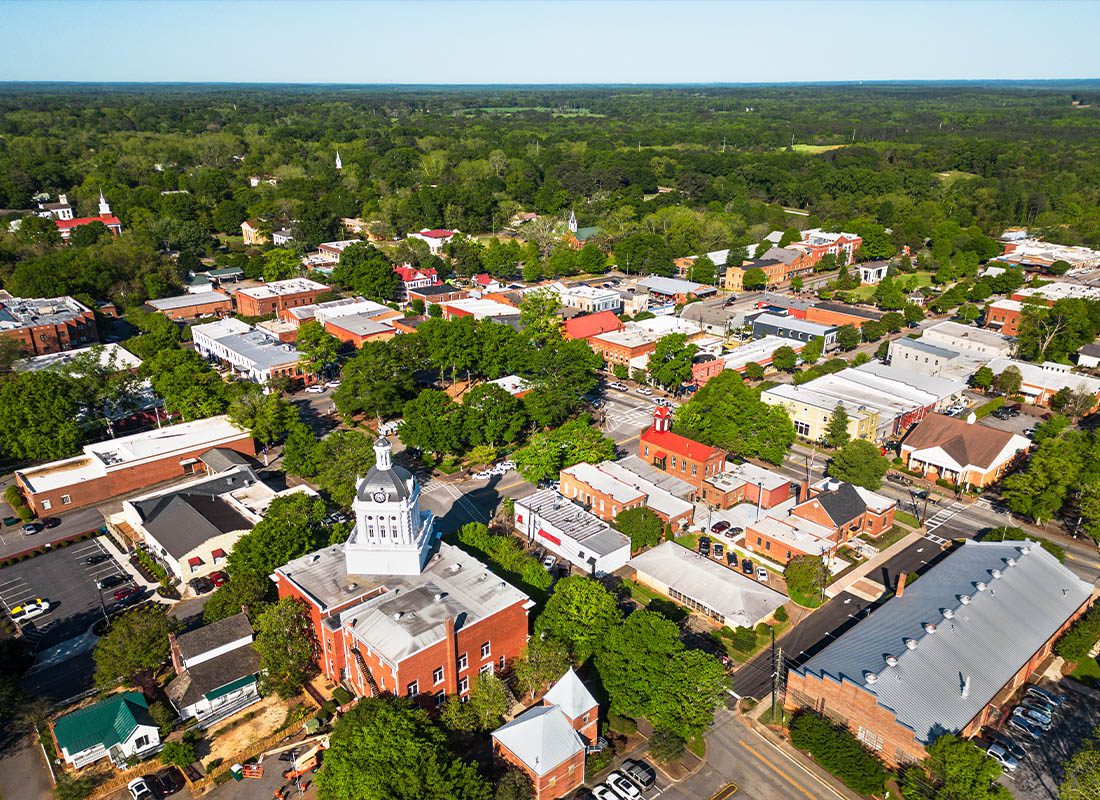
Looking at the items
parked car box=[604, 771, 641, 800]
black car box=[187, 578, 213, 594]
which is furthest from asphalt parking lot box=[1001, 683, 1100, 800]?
black car box=[187, 578, 213, 594]

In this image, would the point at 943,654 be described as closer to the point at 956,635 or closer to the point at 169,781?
the point at 956,635

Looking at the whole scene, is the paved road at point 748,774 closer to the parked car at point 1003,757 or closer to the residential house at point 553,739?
the residential house at point 553,739

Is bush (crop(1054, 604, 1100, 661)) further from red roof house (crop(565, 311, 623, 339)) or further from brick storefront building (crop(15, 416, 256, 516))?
brick storefront building (crop(15, 416, 256, 516))

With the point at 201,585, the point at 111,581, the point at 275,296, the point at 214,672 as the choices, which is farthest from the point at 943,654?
the point at 275,296

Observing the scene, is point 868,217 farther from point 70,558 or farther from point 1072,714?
point 70,558

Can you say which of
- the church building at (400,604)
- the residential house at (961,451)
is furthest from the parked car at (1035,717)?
the residential house at (961,451)
